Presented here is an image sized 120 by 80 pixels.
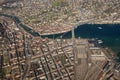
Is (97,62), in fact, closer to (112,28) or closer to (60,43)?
(60,43)

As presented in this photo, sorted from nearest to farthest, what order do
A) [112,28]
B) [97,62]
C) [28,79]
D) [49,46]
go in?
[28,79] < [97,62] < [49,46] < [112,28]

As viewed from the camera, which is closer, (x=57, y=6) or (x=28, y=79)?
(x=28, y=79)

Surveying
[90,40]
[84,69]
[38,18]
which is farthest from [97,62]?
[38,18]

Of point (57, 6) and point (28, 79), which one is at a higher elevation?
point (57, 6)

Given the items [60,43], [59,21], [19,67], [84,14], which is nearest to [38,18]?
[59,21]

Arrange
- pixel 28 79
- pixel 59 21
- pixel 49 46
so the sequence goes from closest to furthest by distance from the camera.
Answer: pixel 28 79 < pixel 49 46 < pixel 59 21

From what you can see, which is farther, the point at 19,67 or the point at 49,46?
the point at 49,46

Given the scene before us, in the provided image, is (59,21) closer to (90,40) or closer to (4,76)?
(90,40)

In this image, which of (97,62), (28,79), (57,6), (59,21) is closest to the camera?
(28,79)

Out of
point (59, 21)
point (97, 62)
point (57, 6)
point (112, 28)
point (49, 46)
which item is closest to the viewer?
point (97, 62)
